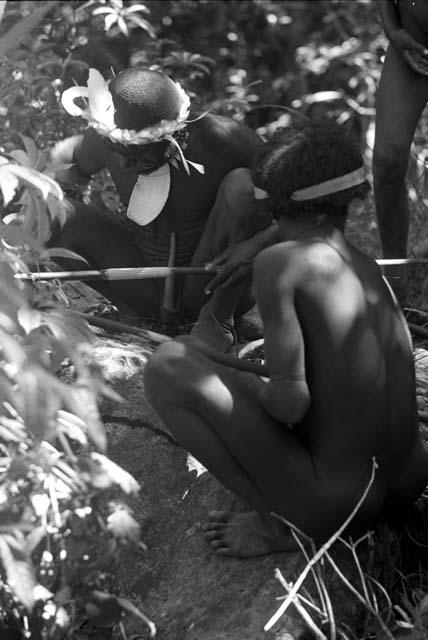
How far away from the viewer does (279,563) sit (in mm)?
2984

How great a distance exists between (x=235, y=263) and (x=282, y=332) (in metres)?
1.15

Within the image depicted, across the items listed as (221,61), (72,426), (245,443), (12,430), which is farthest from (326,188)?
(221,61)

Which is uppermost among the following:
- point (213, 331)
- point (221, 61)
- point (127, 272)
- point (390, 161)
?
point (127, 272)

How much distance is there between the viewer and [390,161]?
434 cm

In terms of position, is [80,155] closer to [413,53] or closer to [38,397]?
[413,53]

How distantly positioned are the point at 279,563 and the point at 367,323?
751mm

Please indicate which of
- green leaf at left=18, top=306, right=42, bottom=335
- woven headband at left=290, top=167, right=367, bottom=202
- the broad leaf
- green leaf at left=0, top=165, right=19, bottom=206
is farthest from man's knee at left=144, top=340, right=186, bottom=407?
green leaf at left=0, top=165, right=19, bottom=206

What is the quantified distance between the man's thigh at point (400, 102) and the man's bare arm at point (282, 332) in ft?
5.91

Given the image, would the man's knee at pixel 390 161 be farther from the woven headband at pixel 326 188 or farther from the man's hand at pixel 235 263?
the woven headband at pixel 326 188

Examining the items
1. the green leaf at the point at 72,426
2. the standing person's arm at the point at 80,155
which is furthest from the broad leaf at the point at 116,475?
the standing person's arm at the point at 80,155

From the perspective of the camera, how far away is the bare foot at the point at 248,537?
297cm

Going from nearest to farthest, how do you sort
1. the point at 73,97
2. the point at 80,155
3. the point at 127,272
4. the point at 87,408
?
1. the point at 87,408
2. the point at 127,272
3. the point at 73,97
4. the point at 80,155

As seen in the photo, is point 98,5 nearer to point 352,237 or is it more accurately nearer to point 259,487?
point 352,237

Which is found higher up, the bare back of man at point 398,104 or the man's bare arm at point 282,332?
the man's bare arm at point 282,332
